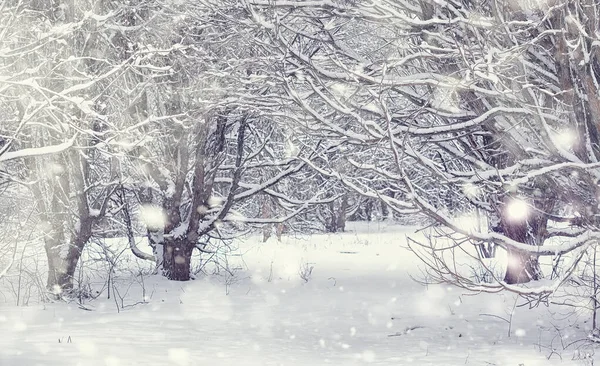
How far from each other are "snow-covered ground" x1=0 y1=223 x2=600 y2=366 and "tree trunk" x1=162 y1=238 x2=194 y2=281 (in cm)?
28

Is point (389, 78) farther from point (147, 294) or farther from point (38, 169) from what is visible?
point (147, 294)

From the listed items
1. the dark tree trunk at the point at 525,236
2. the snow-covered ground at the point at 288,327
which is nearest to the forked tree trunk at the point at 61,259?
the snow-covered ground at the point at 288,327

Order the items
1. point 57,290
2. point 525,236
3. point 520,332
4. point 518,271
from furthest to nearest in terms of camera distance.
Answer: point 518,271 → point 525,236 → point 57,290 → point 520,332

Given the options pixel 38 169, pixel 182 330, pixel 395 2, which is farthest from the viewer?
pixel 38 169

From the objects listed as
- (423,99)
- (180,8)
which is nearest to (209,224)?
(180,8)

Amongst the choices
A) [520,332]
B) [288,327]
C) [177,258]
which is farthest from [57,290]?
[520,332]

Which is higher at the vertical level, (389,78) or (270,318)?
(389,78)

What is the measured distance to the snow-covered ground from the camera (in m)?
6.96

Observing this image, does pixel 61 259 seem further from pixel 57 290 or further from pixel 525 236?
pixel 525 236

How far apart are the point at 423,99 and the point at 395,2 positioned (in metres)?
1.03

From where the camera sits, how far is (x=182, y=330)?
8445 millimetres

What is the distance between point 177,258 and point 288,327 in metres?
4.16

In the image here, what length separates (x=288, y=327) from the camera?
8906 millimetres

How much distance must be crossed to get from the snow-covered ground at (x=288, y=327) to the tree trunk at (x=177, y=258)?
276 mm
